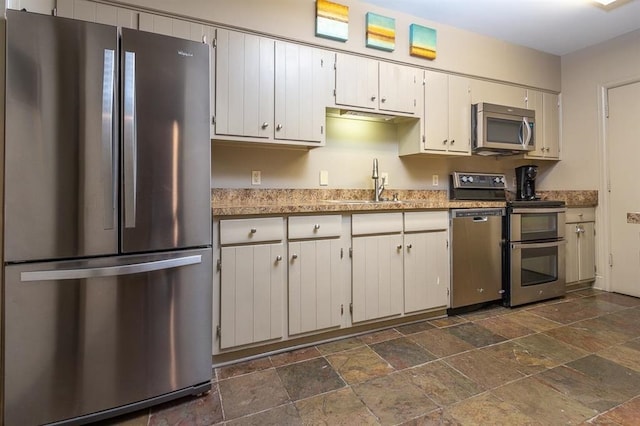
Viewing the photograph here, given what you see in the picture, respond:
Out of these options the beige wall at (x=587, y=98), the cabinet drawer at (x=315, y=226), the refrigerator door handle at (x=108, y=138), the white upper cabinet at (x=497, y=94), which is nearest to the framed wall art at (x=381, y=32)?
the white upper cabinet at (x=497, y=94)

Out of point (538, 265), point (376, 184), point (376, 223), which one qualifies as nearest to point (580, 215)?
point (538, 265)

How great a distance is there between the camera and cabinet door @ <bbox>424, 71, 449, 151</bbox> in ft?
9.53

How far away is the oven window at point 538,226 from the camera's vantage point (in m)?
2.97

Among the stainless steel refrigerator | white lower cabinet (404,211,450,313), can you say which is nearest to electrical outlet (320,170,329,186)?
white lower cabinet (404,211,450,313)

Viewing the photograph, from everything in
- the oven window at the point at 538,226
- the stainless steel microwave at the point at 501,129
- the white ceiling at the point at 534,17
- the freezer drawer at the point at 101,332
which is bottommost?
the freezer drawer at the point at 101,332

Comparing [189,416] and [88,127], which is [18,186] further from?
[189,416]

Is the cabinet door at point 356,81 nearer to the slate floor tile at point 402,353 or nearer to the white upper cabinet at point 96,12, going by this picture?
the white upper cabinet at point 96,12

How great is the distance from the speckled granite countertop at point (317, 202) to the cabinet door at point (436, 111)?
52cm

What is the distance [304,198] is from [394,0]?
1.74 m

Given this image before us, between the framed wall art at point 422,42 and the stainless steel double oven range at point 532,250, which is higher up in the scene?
the framed wall art at point 422,42

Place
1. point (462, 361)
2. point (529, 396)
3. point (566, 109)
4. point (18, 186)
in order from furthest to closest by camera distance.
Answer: point (566, 109) → point (462, 361) → point (529, 396) → point (18, 186)

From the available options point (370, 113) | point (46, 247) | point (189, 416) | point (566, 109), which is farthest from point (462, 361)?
point (566, 109)

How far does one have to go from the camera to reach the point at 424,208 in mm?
2582

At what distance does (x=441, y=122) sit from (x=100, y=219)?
8.94 ft
